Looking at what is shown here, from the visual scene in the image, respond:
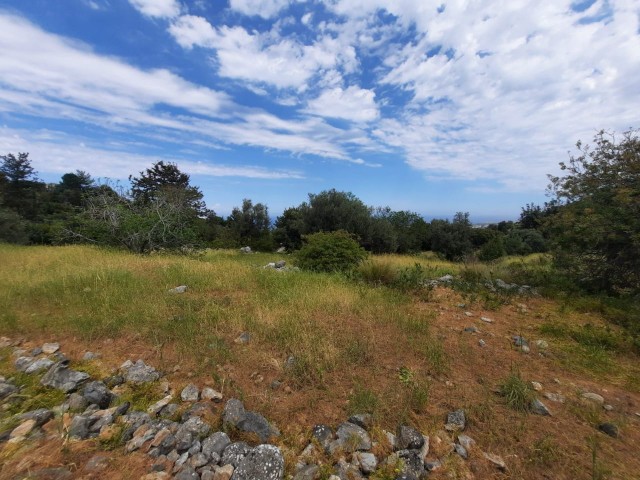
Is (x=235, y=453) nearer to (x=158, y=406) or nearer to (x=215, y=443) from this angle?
(x=215, y=443)

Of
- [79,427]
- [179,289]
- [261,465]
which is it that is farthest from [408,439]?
[179,289]

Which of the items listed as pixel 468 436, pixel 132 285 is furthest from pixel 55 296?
pixel 468 436

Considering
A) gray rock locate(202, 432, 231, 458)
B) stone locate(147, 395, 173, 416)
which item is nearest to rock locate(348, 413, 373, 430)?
gray rock locate(202, 432, 231, 458)

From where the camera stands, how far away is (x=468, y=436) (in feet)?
8.20

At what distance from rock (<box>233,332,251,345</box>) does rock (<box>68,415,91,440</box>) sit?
161 cm

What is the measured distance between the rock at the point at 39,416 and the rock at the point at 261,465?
1.76m

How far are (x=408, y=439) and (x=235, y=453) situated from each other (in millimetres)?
1272

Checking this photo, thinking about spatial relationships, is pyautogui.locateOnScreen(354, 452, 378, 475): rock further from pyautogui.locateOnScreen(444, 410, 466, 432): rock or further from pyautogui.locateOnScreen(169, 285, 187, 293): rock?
pyautogui.locateOnScreen(169, 285, 187, 293): rock

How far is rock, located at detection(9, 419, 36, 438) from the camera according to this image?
242 centimetres

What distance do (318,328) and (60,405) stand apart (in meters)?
2.66

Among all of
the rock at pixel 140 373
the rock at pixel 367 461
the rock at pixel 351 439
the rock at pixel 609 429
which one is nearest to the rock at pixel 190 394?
the rock at pixel 140 373

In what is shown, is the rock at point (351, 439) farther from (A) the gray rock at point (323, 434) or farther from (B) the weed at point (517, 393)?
(B) the weed at point (517, 393)

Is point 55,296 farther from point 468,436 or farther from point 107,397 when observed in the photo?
point 468,436

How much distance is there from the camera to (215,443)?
2.33 metres
